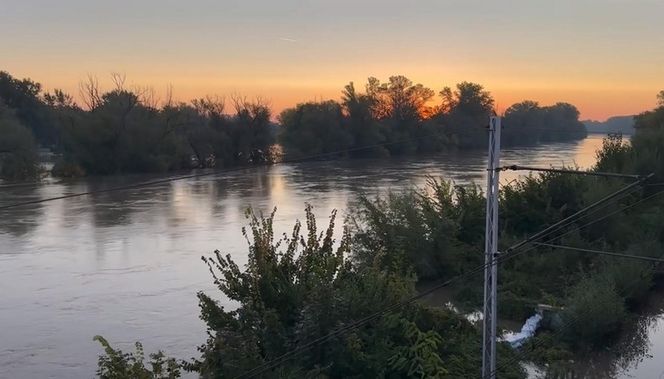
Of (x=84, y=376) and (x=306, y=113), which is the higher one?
(x=306, y=113)

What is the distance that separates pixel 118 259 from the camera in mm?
18203

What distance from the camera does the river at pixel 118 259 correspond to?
38.3ft

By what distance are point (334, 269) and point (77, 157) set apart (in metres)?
39.9

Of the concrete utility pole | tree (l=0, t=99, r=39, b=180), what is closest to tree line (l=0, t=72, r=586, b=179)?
tree (l=0, t=99, r=39, b=180)

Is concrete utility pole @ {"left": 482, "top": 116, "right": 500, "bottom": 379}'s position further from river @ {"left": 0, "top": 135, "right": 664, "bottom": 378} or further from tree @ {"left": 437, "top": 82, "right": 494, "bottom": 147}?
tree @ {"left": 437, "top": 82, "right": 494, "bottom": 147}

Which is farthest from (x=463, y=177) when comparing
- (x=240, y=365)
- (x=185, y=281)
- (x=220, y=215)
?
(x=240, y=365)

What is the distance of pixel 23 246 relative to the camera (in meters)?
19.8

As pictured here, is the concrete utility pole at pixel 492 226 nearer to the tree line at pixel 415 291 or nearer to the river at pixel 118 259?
the tree line at pixel 415 291

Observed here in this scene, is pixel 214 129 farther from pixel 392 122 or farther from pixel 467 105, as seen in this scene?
pixel 467 105

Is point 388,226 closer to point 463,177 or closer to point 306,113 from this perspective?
point 463,177

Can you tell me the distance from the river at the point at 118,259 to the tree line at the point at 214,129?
20.1ft

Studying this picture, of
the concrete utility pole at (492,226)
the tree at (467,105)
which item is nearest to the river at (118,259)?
the concrete utility pole at (492,226)

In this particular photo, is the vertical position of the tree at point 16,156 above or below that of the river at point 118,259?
above

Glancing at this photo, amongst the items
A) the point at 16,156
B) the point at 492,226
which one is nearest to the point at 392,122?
the point at 16,156
